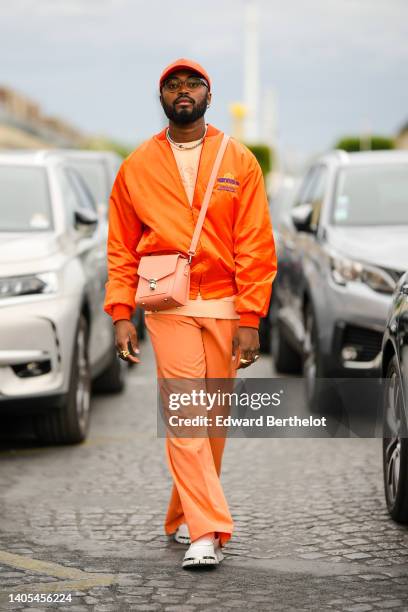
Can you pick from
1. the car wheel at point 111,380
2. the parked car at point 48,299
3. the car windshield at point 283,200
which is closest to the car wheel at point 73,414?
the parked car at point 48,299

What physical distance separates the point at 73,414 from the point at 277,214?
5764mm

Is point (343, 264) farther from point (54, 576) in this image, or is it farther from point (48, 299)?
point (54, 576)

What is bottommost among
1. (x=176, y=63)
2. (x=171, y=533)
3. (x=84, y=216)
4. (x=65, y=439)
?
(x=65, y=439)

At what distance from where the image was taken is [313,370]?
29.3ft

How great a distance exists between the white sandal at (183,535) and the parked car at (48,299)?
1.99m

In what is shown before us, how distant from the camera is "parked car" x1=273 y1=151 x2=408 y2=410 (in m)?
8.31

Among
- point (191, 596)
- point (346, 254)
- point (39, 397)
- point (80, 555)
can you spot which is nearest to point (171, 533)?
point (80, 555)

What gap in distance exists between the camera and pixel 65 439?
8.03m

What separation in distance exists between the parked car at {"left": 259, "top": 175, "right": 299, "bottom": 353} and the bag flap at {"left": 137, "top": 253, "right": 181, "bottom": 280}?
6353 mm

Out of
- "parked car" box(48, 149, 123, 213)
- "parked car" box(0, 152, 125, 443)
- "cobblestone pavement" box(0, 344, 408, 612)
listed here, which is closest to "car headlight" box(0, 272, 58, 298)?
"parked car" box(0, 152, 125, 443)

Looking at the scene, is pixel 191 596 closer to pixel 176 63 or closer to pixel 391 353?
pixel 391 353

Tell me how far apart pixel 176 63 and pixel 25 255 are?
8.70 ft

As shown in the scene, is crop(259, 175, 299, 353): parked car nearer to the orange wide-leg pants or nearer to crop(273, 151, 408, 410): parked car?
crop(273, 151, 408, 410): parked car

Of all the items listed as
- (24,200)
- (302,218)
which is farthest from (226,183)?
(302,218)
